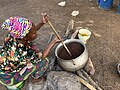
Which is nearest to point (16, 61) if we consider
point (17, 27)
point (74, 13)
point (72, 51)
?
point (17, 27)

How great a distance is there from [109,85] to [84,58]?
0.53 metres

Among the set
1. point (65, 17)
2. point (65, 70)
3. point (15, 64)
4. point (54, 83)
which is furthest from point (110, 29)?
point (15, 64)

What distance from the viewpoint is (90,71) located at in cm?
254

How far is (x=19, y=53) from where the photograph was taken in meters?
2.02

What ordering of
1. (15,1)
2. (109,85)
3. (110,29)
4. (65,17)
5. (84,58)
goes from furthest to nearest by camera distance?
(15,1), (65,17), (110,29), (109,85), (84,58)

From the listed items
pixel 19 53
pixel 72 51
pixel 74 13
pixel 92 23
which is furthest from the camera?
pixel 74 13

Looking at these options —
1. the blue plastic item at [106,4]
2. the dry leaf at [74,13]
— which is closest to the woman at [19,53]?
the dry leaf at [74,13]

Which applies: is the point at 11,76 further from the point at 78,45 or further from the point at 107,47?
the point at 107,47

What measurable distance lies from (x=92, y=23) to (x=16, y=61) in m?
1.92

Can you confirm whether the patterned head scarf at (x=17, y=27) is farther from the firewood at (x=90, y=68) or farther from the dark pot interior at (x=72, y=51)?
the firewood at (x=90, y=68)

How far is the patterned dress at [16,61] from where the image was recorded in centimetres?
201

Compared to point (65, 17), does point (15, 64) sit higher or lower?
higher

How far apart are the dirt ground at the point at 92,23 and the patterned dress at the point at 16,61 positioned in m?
0.51

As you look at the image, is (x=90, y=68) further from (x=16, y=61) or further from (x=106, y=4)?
(x=106, y=4)
